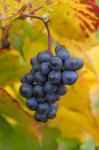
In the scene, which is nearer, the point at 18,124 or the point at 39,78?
the point at 39,78

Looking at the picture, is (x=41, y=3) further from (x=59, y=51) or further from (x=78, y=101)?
(x=78, y=101)

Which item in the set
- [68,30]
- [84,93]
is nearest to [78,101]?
[84,93]

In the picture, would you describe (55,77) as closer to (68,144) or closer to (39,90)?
(39,90)

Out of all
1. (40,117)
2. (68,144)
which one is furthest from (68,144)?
(40,117)

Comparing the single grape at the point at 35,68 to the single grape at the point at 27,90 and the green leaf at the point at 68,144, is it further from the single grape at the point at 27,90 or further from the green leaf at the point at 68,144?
the green leaf at the point at 68,144

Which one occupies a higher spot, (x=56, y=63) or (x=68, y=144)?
(x=56, y=63)

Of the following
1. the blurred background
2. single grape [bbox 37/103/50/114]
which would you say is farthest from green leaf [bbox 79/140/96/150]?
single grape [bbox 37/103/50/114]

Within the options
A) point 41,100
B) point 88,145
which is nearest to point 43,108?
point 41,100
